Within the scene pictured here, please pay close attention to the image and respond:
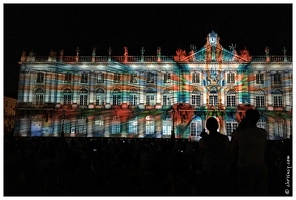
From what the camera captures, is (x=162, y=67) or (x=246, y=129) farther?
(x=162, y=67)

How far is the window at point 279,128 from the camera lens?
1879 inches

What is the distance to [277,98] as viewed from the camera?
164ft

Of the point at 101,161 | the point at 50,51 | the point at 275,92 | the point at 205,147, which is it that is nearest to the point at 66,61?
the point at 50,51

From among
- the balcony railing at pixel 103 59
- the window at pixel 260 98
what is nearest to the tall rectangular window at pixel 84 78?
the balcony railing at pixel 103 59

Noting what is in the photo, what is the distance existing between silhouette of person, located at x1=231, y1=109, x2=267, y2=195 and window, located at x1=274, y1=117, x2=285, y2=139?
146ft

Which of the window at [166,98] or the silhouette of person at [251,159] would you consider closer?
the silhouette of person at [251,159]

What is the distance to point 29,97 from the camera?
51.6m

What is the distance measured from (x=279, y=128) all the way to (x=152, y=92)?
65.2ft

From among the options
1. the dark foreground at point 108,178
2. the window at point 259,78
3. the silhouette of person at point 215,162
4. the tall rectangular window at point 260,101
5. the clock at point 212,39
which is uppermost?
the clock at point 212,39

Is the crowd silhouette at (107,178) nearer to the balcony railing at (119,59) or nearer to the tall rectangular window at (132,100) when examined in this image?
the tall rectangular window at (132,100)

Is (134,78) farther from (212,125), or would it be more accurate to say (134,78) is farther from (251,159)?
(251,159)

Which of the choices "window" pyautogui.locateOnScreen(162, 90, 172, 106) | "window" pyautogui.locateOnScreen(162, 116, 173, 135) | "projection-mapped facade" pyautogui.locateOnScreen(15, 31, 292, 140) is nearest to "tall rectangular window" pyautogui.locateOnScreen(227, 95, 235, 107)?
"projection-mapped facade" pyautogui.locateOnScreen(15, 31, 292, 140)

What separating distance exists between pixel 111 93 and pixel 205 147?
45391mm

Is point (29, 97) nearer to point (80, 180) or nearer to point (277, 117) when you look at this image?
point (277, 117)
